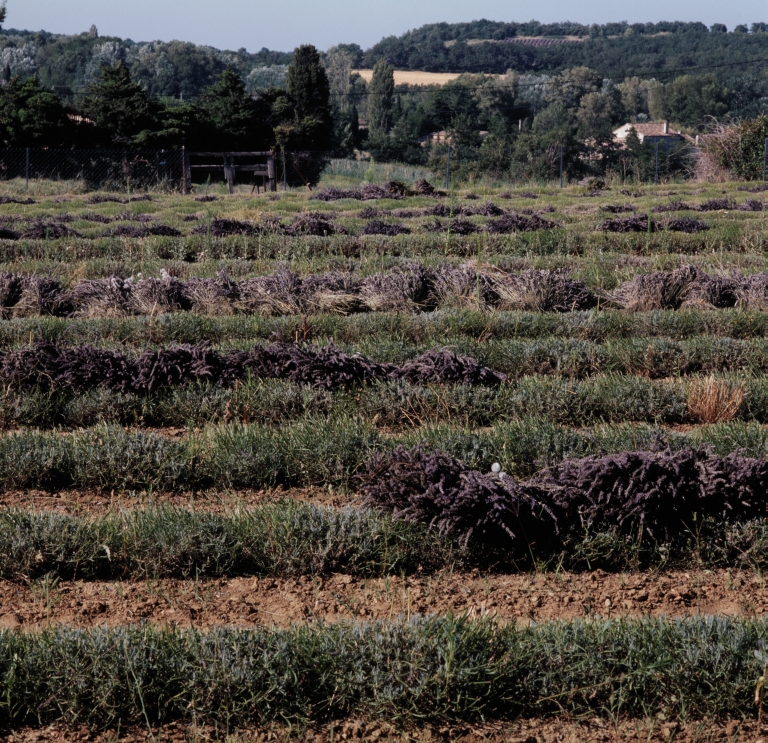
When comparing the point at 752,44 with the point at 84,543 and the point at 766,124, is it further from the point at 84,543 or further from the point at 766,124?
the point at 84,543

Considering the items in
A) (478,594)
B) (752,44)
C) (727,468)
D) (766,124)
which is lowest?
(478,594)

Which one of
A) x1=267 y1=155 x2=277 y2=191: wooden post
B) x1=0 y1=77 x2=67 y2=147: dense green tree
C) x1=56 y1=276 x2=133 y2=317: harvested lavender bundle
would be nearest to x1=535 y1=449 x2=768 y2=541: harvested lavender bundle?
x1=56 y1=276 x2=133 y2=317: harvested lavender bundle

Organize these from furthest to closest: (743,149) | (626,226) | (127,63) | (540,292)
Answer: (127,63) < (743,149) < (626,226) < (540,292)

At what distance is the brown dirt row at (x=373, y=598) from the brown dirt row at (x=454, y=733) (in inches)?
22.4

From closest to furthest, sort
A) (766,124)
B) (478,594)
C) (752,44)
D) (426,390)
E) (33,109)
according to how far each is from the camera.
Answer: (478,594) → (426,390) → (766,124) → (33,109) → (752,44)

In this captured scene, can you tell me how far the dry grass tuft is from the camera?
558 cm

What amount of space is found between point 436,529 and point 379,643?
1.12 meters

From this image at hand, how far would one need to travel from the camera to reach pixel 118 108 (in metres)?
36.9

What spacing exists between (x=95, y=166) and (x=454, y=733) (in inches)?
1299

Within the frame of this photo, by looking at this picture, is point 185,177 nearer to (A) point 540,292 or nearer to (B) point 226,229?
(B) point 226,229

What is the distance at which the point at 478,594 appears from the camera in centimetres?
362

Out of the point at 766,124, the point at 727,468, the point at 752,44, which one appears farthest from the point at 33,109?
the point at 752,44

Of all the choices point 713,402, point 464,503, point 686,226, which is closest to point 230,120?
point 686,226

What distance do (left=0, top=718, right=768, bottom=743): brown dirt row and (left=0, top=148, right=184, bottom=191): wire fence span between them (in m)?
29.9
